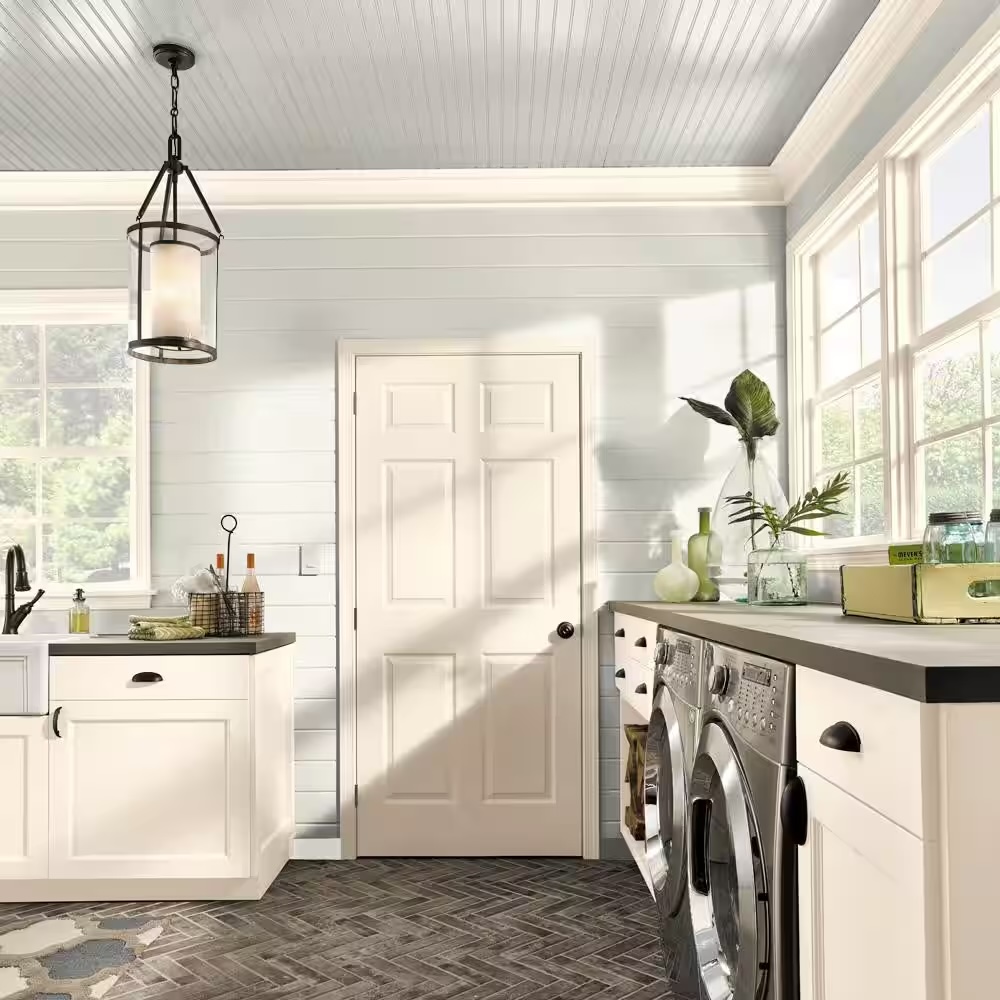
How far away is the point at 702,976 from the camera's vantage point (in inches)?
83.5

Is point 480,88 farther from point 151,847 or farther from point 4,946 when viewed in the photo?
point 4,946

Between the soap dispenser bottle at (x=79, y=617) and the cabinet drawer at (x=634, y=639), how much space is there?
204 centimetres

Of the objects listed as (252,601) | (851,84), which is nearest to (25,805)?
(252,601)

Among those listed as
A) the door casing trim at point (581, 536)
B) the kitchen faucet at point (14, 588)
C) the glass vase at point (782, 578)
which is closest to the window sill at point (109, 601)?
the kitchen faucet at point (14, 588)

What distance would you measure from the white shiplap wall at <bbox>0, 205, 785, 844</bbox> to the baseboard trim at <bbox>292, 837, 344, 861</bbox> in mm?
87

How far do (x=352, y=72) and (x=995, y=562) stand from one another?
2403mm

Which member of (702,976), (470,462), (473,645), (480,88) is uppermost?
(480,88)

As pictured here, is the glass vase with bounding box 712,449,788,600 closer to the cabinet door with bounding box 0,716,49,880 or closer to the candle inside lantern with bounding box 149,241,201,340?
the candle inside lantern with bounding box 149,241,201,340

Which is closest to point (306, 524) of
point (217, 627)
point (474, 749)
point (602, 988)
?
point (217, 627)

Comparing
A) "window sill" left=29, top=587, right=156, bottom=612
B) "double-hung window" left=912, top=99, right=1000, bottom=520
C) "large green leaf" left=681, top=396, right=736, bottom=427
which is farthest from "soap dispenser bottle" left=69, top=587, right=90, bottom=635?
"double-hung window" left=912, top=99, right=1000, bottom=520

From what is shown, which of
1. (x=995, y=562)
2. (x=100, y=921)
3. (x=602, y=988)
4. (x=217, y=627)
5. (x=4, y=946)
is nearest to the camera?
(x=995, y=562)

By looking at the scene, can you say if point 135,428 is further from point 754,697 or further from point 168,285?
point 754,697

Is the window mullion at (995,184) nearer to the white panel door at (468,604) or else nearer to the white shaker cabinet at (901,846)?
the white shaker cabinet at (901,846)

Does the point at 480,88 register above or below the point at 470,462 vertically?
above
